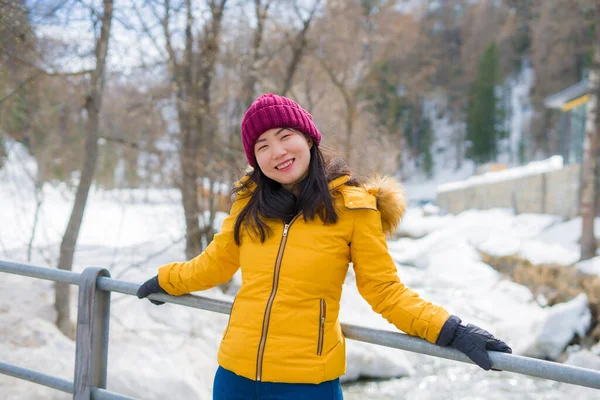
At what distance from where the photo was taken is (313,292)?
5.75ft

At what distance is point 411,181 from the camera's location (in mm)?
58031

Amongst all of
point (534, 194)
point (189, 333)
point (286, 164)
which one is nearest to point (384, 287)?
point (286, 164)

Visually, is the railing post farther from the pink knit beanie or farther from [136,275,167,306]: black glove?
the pink knit beanie

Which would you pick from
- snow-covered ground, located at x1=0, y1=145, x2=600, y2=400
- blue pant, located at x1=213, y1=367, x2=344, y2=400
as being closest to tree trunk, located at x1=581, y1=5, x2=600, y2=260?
snow-covered ground, located at x1=0, y1=145, x2=600, y2=400

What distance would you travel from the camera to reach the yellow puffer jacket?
5.52ft

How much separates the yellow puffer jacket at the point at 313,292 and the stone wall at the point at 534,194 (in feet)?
61.7

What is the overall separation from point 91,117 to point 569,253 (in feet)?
39.2

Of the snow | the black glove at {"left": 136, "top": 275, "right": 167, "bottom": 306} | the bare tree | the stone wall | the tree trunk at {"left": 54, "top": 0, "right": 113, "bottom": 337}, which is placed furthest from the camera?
the snow

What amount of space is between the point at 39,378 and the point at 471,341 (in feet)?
5.57

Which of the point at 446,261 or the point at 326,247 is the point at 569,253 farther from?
the point at 326,247

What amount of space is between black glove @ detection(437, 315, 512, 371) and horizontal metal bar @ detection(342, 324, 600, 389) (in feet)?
0.07

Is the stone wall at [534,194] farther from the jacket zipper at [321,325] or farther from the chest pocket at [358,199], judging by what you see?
the jacket zipper at [321,325]

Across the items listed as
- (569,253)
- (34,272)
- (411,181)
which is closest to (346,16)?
(569,253)

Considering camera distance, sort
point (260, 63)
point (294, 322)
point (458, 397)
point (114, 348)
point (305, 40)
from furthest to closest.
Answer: point (305, 40)
point (260, 63)
point (458, 397)
point (114, 348)
point (294, 322)
